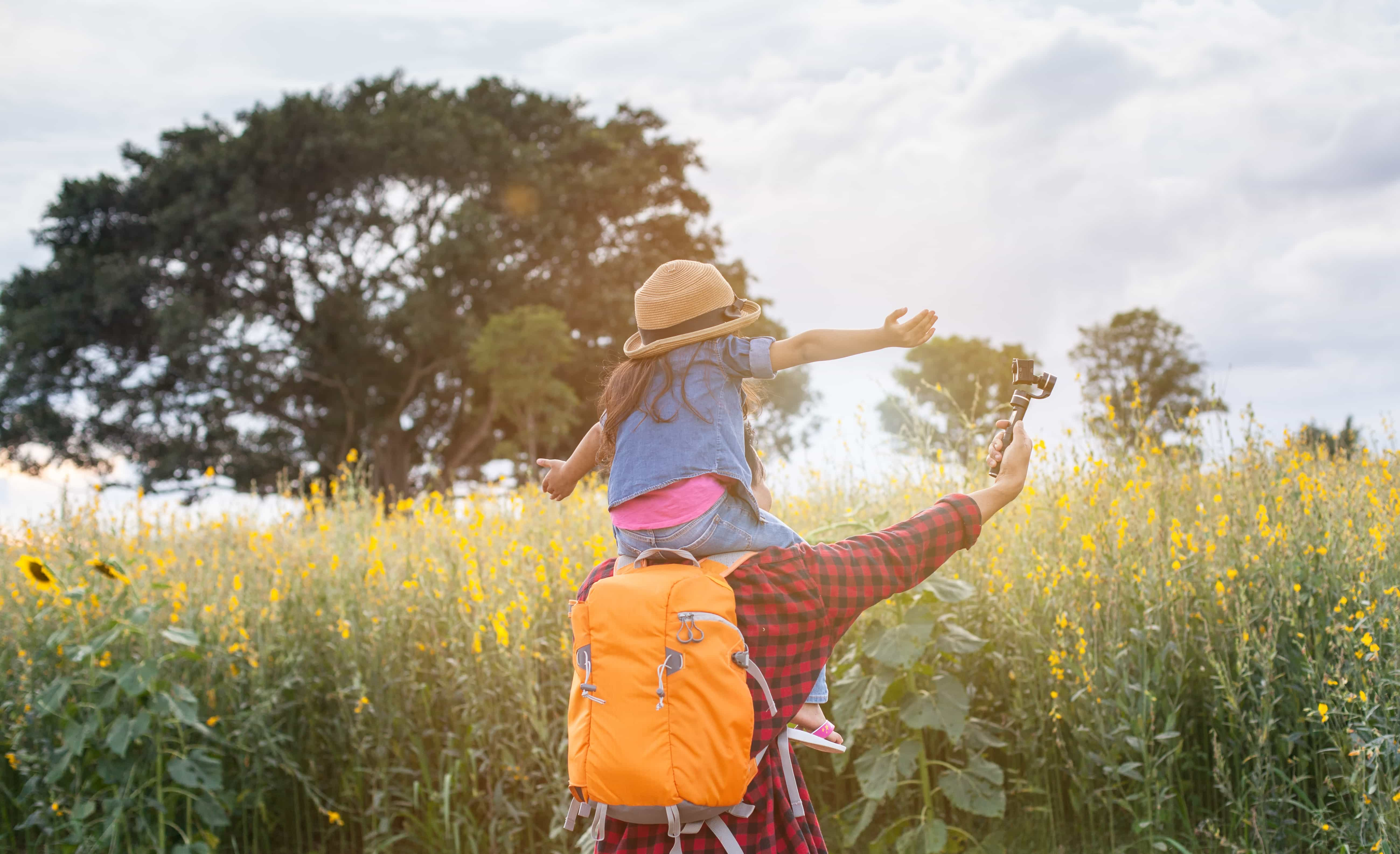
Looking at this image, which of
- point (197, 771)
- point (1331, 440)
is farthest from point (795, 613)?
point (1331, 440)

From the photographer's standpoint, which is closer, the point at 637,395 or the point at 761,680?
the point at 761,680

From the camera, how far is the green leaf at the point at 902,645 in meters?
3.31

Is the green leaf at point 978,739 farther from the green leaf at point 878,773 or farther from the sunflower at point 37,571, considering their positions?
the sunflower at point 37,571

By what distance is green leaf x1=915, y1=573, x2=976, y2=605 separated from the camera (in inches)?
135

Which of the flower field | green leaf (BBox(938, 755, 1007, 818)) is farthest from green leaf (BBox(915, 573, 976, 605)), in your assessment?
green leaf (BBox(938, 755, 1007, 818))

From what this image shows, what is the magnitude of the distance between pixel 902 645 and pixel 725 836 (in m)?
1.33

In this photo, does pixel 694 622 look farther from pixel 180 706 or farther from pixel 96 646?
pixel 96 646

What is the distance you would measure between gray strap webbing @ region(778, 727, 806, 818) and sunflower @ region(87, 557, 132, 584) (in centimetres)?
339

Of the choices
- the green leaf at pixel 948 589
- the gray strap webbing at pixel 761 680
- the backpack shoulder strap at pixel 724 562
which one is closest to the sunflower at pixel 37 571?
the backpack shoulder strap at pixel 724 562

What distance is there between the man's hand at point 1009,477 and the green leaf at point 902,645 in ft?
3.74

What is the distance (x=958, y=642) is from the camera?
11.4ft

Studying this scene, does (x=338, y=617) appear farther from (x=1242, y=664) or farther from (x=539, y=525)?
(x=1242, y=664)

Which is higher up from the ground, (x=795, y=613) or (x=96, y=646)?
(x=795, y=613)

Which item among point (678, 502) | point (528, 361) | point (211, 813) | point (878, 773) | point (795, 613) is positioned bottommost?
point (211, 813)
